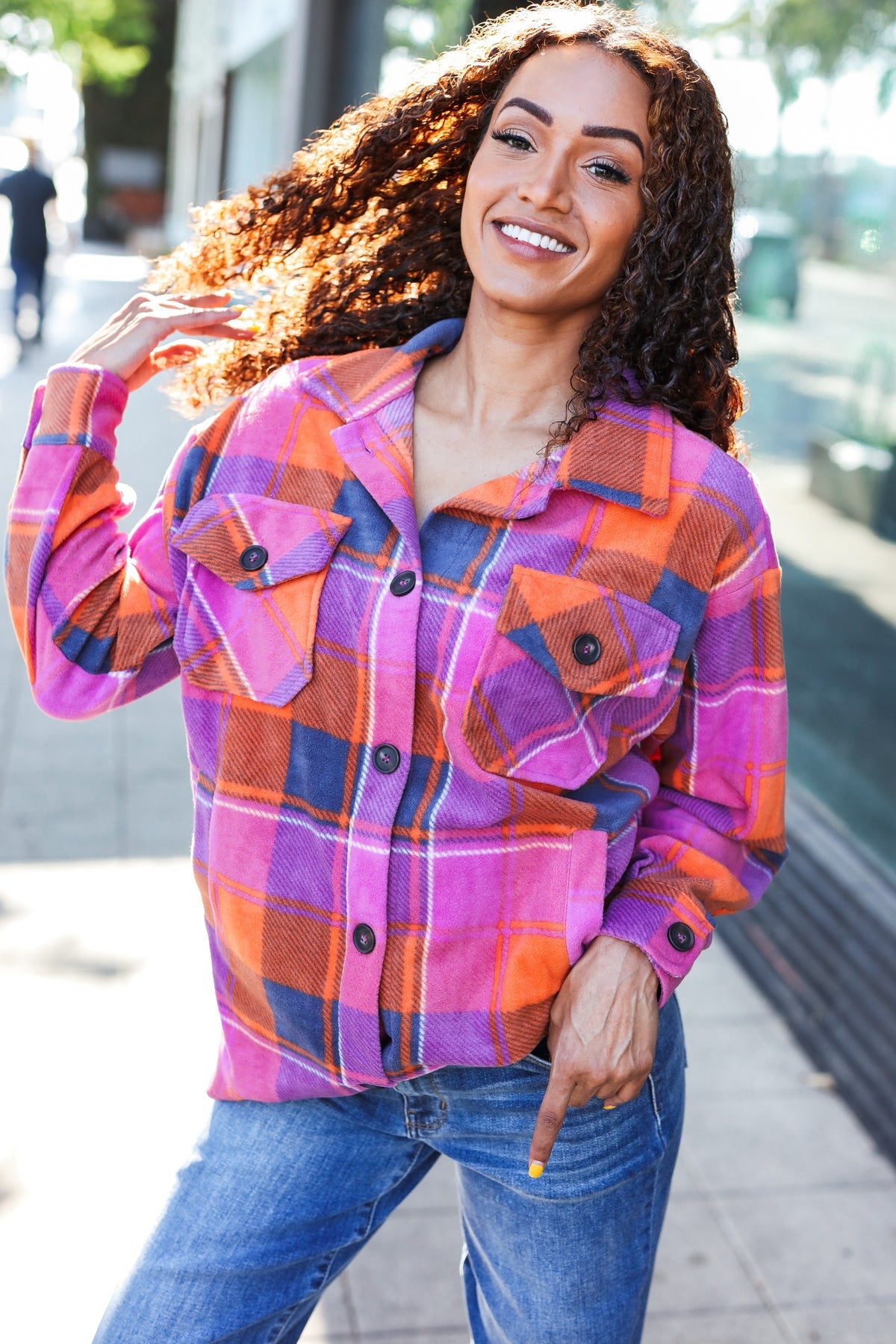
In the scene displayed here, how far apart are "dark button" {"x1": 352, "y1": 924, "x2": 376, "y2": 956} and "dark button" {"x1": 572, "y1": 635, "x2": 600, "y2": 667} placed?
38 cm

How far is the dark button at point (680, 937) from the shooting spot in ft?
5.40

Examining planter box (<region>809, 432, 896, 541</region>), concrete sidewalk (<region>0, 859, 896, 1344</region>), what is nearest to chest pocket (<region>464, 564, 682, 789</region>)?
concrete sidewalk (<region>0, 859, 896, 1344</region>)

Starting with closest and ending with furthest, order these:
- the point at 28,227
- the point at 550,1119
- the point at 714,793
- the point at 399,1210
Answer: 1. the point at 550,1119
2. the point at 714,793
3. the point at 399,1210
4. the point at 28,227

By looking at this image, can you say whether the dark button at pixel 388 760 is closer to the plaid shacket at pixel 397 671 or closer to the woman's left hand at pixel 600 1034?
the plaid shacket at pixel 397 671

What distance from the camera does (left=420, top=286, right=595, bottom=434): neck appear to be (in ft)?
5.66

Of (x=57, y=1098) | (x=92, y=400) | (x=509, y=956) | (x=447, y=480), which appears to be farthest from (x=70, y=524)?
(x=57, y=1098)

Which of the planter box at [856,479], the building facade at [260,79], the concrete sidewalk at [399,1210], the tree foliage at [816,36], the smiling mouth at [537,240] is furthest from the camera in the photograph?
the building facade at [260,79]

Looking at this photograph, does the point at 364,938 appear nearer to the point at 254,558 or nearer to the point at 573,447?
the point at 254,558

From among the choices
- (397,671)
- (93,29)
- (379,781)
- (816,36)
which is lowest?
(93,29)

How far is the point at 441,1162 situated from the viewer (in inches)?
125

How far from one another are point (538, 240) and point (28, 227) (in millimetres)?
12958

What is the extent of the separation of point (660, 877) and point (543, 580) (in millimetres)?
390

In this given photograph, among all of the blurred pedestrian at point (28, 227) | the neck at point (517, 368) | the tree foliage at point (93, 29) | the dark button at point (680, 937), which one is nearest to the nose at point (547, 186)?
the neck at point (517, 368)

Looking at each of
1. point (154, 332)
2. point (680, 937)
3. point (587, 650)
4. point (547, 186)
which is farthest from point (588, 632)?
point (154, 332)
